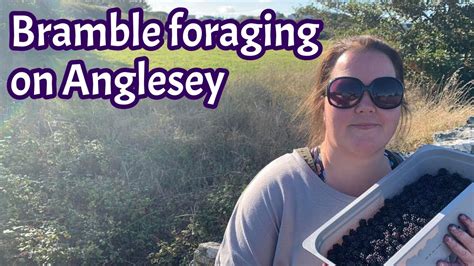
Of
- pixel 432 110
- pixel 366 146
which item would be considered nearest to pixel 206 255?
pixel 366 146

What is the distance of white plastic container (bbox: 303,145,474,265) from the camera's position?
3.71 feet

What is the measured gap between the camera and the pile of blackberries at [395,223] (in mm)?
1235

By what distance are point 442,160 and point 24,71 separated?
6330 millimetres

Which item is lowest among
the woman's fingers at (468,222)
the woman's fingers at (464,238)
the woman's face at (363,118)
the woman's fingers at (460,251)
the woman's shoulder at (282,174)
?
the woman's fingers at (460,251)

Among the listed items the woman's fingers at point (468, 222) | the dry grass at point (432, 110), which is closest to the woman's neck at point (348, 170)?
the woman's fingers at point (468, 222)

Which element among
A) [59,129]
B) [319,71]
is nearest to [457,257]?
[319,71]

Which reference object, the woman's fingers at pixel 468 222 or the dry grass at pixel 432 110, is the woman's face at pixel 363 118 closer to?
the woman's fingers at pixel 468 222

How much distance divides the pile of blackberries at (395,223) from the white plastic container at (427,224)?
1.0 inches


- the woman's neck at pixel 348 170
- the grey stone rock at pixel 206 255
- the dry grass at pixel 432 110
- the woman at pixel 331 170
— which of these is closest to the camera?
the woman at pixel 331 170

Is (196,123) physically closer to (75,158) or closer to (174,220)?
(75,158)

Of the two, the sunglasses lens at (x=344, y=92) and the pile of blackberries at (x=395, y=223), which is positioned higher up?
the sunglasses lens at (x=344, y=92)

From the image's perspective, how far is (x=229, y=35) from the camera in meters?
5.60

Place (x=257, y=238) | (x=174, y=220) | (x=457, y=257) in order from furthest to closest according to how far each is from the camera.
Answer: (x=174, y=220) → (x=257, y=238) → (x=457, y=257)

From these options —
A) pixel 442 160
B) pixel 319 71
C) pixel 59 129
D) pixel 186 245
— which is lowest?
pixel 186 245
